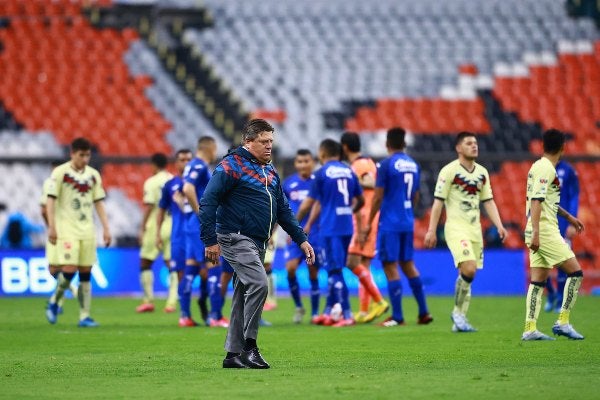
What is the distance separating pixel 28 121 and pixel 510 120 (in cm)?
1151

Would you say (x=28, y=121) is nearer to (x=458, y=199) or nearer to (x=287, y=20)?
(x=287, y=20)

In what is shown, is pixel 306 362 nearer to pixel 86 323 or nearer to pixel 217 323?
pixel 217 323

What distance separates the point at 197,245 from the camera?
1471 cm

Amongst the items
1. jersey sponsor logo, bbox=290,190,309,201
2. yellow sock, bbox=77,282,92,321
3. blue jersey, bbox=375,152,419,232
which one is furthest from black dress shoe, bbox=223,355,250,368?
jersey sponsor logo, bbox=290,190,309,201

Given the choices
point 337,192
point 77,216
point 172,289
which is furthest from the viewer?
point 172,289

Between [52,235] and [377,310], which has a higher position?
[52,235]

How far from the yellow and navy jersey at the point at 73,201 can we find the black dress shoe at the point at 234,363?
5.82m

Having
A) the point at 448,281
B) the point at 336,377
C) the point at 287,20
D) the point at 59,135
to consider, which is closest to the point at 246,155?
the point at 336,377

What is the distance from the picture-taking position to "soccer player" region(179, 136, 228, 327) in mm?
14188

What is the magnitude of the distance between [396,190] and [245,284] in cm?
523

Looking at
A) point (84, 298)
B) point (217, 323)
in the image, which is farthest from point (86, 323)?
point (217, 323)

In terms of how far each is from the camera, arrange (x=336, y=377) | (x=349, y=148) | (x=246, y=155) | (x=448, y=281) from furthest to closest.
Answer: (x=448, y=281)
(x=349, y=148)
(x=246, y=155)
(x=336, y=377)

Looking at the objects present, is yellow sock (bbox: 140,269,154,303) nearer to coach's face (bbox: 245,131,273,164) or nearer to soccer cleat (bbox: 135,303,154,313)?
soccer cleat (bbox: 135,303,154,313)

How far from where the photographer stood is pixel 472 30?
1249 inches
